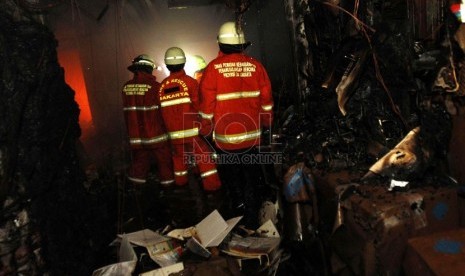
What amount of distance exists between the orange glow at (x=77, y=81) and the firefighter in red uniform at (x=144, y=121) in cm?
369

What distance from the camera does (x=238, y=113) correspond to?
4.32 m

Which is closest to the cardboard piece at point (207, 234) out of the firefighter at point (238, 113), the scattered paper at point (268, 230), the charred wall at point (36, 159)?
the scattered paper at point (268, 230)

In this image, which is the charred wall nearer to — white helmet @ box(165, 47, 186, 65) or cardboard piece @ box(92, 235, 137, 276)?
cardboard piece @ box(92, 235, 137, 276)

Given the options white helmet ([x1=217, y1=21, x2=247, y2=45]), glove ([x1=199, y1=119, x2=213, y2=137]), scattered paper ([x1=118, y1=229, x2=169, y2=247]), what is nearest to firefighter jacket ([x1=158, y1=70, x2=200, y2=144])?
glove ([x1=199, y1=119, x2=213, y2=137])

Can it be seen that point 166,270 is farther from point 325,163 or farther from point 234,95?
point 234,95

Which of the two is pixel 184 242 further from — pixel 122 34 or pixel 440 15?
pixel 122 34

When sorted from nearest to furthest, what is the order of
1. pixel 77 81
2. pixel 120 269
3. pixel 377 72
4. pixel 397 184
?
pixel 397 184, pixel 120 269, pixel 377 72, pixel 77 81

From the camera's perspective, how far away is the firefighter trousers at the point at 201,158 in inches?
206

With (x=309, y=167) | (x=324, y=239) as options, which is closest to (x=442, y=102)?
(x=309, y=167)

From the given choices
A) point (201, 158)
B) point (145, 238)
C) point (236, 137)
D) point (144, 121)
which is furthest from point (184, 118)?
point (145, 238)

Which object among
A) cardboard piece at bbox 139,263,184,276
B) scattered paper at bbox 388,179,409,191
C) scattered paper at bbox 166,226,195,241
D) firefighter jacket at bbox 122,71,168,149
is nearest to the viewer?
scattered paper at bbox 388,179,409,191

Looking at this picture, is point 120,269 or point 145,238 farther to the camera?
point 145,238

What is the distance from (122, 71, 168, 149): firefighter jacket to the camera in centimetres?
553

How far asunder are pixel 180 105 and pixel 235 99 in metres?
1.24
